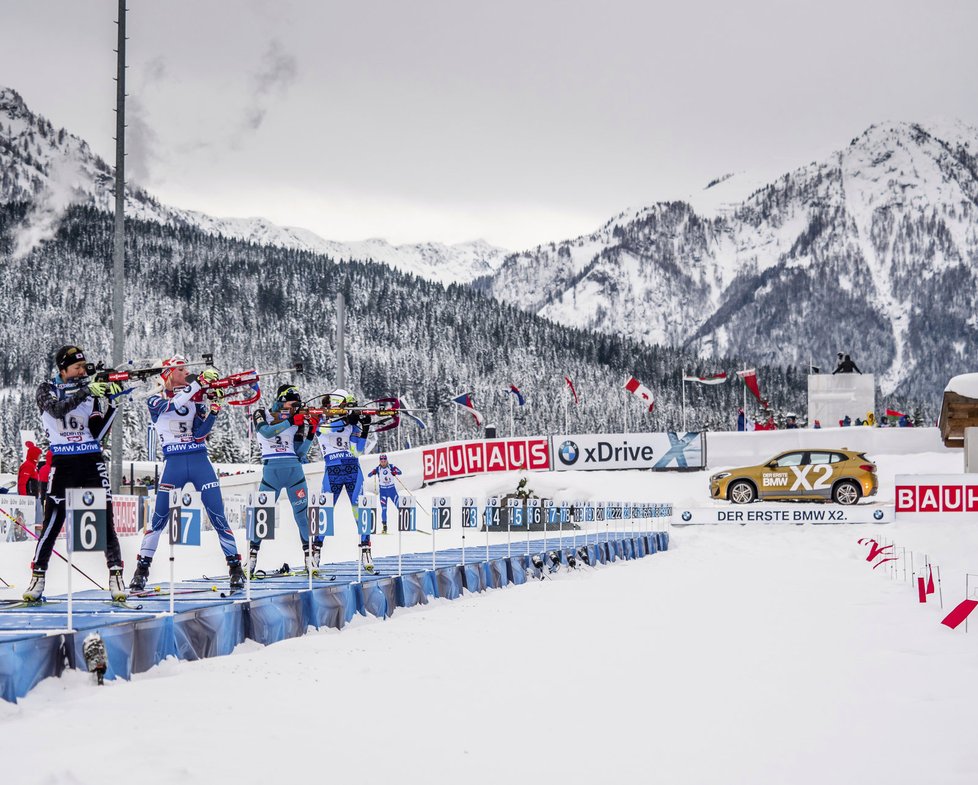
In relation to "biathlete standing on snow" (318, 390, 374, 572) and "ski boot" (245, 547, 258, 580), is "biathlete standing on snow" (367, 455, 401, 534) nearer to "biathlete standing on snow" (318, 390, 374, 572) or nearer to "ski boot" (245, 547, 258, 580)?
"biathlete standing on snow" (318, 390, 374, 572)

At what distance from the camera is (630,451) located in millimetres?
44375

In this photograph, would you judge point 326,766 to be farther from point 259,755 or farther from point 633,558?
point 633,558

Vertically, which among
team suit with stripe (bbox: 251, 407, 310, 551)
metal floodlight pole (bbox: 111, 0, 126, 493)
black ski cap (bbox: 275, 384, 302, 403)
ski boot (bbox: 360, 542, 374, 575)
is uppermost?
metal floodlight pole (bbox: 111, 0, 126, 493)

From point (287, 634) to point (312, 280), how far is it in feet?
598

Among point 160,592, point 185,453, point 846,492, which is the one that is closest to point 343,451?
point 185,453

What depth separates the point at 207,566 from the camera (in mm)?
17781

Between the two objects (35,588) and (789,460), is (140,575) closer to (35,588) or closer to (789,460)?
(35,588)

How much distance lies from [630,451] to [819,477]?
559 inches

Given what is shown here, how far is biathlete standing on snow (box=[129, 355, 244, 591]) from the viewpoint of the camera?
10.1 meters

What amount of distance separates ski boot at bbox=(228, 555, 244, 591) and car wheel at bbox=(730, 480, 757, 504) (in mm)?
22651

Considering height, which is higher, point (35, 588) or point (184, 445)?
point (184, 445)

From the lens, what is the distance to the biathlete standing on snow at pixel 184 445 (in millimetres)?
10070

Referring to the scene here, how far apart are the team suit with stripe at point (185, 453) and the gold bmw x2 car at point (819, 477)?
2241 centimetres

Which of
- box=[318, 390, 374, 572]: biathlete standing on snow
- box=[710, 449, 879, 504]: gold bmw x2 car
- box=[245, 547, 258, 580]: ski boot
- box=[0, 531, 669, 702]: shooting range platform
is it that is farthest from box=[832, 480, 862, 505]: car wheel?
box=[245, 547, 258, 580]: ski boot
